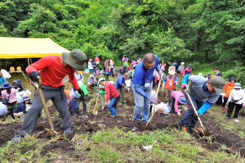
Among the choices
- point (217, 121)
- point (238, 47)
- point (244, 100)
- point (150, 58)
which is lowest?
point (217, 121)

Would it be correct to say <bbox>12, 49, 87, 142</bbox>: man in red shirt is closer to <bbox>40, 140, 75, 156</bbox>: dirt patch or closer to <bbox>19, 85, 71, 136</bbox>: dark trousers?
<bbox>19, 85, 71, 136</bbox>: dark trousers

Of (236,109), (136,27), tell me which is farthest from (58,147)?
(136,27)

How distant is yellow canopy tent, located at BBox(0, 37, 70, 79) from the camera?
8565 mm

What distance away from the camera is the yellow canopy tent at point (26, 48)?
28.1 feet

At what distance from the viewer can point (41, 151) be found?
2.52 m

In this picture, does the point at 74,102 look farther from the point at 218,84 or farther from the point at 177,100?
the point at 218,84

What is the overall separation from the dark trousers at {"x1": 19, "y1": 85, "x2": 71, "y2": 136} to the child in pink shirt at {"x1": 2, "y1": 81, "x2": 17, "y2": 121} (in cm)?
342

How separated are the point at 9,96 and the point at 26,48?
4756 millimetres

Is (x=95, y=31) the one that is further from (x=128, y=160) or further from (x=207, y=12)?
(x=128, y=160)

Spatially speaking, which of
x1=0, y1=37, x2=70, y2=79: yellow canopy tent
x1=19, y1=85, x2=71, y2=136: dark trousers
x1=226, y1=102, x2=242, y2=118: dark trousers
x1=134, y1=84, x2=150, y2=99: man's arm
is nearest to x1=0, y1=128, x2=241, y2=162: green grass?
x1=19, y1=85, x2=71, y2=136: dark trousers

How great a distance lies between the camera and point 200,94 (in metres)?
3.84

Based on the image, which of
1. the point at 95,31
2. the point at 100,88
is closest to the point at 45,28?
the point at 95,31

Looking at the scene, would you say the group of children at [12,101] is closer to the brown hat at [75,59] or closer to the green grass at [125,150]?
the green grass at [125,150]

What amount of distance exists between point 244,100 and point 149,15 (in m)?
10.4
